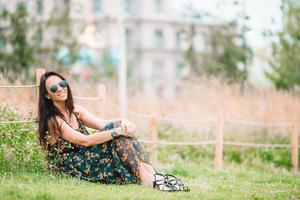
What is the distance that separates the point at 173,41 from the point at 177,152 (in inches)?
1536

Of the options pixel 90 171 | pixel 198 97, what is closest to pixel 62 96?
pixel 90 171

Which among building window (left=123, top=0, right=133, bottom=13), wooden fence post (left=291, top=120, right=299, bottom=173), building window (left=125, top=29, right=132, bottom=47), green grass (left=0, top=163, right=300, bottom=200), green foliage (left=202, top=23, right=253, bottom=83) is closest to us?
green grass (left=0, top=163, right=300, bottom=200)

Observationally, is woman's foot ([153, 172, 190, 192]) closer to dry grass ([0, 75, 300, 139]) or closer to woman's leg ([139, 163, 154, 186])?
woman's leg ([139, 163, 154, 186])

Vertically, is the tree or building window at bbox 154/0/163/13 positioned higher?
building window at bbox 154/0/163/13

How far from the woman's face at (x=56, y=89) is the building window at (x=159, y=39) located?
42667 mm

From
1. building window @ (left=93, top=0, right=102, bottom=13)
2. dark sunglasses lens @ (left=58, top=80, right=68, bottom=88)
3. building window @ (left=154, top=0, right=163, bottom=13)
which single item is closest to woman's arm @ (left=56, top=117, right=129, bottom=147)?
dark sunglasses lens @ (left=58, top=80, right=68, bottom=88)

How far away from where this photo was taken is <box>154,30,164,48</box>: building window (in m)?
48.9

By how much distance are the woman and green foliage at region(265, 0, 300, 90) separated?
10801 millimetres

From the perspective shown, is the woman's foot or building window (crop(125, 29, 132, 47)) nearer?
the woman's foot

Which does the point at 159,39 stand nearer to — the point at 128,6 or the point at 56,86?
the point at 128,6

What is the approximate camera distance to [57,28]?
18.5 m

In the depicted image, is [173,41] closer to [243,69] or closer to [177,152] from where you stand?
[243,69]

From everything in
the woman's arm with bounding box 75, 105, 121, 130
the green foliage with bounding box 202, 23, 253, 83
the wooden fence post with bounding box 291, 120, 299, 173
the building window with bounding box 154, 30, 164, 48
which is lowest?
the wooden fence post with bounding box 291, 120, 299, 173

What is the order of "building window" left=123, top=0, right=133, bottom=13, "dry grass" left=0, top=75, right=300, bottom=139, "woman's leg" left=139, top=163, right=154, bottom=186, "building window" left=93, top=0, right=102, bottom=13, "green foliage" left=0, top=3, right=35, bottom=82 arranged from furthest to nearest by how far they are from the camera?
1. "building window" left=123, top=0, right=133, bottom=13
2. "building window" left=93, top=0, right=102, bottom=13
3. "green foliage" left=0, top=3, right=35, bottom=82
4. "dry grass" left=0, top=75, right=300, bottom=139
5. "woman's leg" left=139, top=163, right=154, bottom=186
